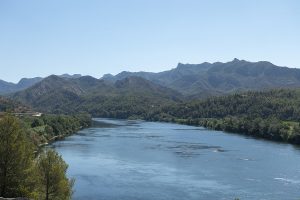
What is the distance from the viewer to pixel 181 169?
86812 millimetres

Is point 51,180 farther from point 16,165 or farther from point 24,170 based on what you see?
point 16,165

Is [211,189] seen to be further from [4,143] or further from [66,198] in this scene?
[4,143]

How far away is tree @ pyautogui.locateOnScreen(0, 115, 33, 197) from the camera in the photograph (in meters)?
40.7

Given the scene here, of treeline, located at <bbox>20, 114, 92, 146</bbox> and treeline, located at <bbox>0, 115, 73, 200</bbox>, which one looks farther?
treeline, located at <bbox>20, 114, 92, 146</bbox>

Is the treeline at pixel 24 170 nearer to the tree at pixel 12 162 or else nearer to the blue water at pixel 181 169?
the tree at pixel 12 162

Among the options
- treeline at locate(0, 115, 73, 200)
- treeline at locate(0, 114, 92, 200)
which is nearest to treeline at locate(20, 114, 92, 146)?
treeline at locate(0, 114, 92, 200)

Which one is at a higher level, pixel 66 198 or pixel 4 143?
pixel 4 143

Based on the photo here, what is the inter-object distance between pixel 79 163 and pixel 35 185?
50167 mm

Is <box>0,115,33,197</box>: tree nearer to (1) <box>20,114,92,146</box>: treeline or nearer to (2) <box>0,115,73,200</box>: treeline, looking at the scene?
(2) <box>0,115,73,200</box>: treeline

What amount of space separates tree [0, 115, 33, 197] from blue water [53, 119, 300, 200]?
21.7 m

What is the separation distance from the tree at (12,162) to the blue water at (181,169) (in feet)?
71.3

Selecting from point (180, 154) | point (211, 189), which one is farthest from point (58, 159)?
point (180, 154)

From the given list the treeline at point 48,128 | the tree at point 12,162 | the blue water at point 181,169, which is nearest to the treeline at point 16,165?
the tree at point 12,162

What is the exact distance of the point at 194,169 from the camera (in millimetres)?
86312
